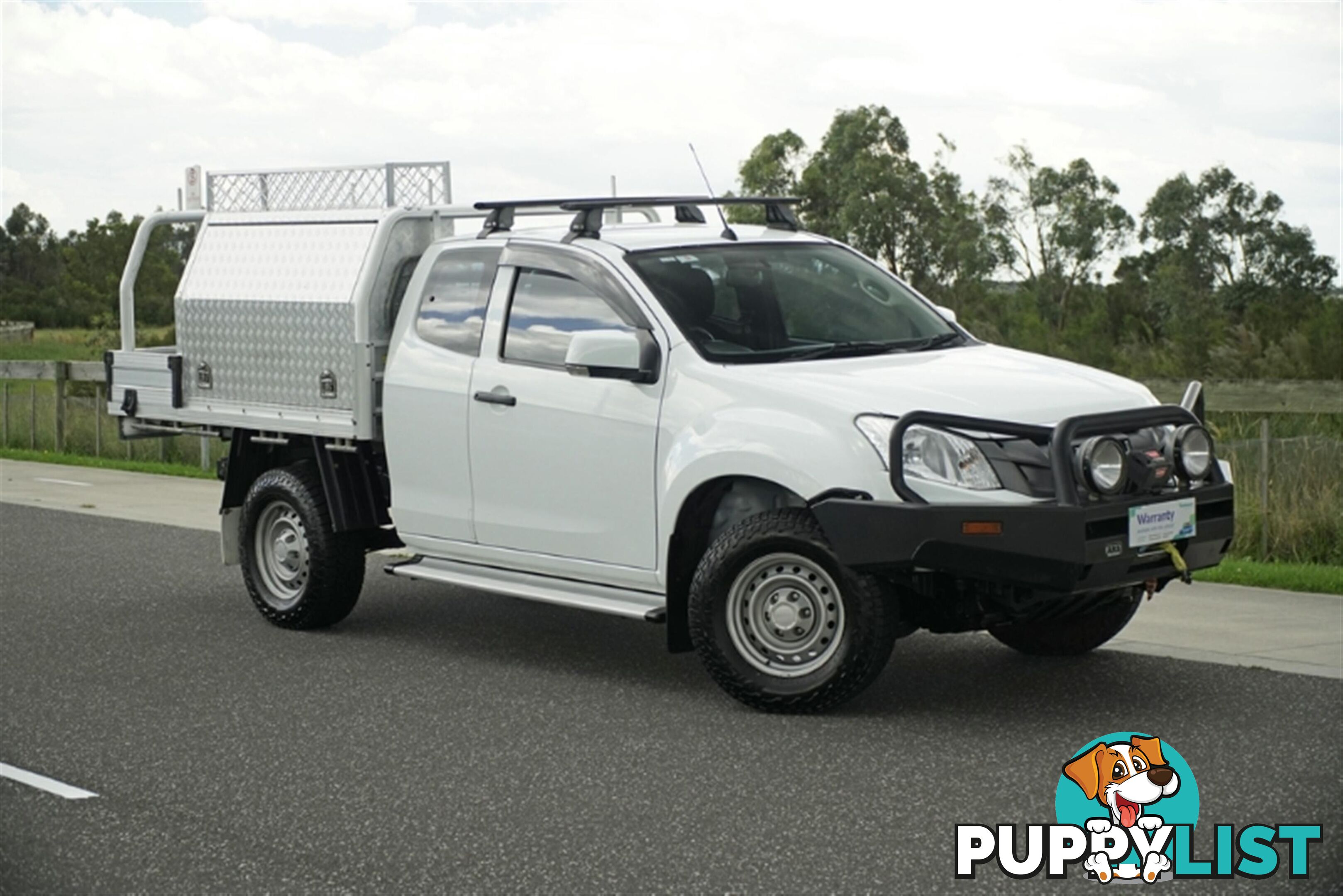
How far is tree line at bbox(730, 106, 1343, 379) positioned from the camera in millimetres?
48375

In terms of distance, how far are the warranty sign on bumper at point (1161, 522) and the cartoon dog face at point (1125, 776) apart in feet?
2.64

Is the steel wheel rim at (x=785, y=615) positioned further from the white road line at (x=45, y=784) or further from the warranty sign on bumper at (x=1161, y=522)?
the white road line at (x=45, y=784)

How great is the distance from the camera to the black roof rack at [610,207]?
9.42 meters

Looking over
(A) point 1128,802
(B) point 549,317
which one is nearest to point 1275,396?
(B) point 549,317

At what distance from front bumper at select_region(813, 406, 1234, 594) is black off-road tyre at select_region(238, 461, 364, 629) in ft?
11.3

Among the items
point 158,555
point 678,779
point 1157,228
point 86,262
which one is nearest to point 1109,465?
point 678,779

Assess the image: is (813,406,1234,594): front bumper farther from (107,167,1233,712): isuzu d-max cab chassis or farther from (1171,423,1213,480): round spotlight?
(1171,423,1213,480): round spotlight

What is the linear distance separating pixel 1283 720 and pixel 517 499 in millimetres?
3604

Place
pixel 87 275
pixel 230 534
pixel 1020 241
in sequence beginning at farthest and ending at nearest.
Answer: pixel 87 275, pixel 1020 241, pixel 230 534

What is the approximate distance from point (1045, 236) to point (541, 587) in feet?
170

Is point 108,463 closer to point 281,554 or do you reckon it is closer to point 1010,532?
point 281,554

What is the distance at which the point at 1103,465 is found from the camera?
25.7ft

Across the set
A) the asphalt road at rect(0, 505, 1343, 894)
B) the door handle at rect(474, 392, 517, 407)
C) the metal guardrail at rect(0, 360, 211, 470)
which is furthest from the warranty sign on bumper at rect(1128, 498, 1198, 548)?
the metal guardrail at rect(0, 360, 211, 470)

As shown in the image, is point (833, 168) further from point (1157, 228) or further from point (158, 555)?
point (158, 555)
